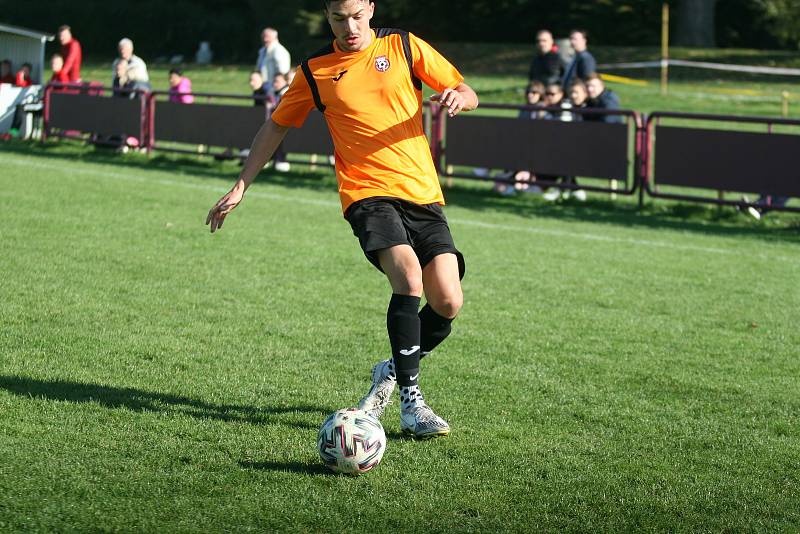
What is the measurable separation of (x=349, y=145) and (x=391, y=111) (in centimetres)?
25

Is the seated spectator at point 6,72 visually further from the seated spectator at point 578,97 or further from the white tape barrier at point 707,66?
the white tape barrier at point 707,66

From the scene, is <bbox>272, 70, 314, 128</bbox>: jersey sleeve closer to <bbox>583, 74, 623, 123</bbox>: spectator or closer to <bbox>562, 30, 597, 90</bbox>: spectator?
<bbox>583, 74, 623, 123</bbox>: spectator

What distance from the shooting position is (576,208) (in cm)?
1627

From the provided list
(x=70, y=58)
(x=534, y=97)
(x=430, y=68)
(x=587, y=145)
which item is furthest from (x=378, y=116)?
(x=70, y=58)

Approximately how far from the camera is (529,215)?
15391 mm

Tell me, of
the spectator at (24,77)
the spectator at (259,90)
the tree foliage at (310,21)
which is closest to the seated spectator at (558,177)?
the spectator at (259,90)

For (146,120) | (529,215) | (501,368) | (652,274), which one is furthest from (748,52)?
(501,368)

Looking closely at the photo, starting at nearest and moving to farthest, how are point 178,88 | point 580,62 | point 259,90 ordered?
1. point 580,62
2. point 259,90
3. point 178,88

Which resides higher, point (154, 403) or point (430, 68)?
point (430, 68)

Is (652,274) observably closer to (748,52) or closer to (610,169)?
(610,169)

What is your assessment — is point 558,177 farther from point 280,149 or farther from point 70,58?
point 70,58

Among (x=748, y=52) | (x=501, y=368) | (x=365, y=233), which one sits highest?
(x=365, y=233)

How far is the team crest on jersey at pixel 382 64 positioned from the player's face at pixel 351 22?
9cm

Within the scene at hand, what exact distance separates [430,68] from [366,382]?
70.8 inches
